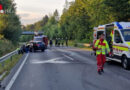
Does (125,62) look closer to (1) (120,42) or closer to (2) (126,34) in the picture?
(1) (120,42)

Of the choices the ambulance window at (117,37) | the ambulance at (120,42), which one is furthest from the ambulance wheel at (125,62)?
the ambulance window at (117,37)

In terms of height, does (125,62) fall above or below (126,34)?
below

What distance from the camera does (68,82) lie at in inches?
365

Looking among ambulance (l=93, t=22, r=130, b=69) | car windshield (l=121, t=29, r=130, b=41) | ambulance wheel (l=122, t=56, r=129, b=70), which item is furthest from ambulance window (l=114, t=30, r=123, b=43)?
ambulance wheel (l=122, t=56, r=129, b=70)

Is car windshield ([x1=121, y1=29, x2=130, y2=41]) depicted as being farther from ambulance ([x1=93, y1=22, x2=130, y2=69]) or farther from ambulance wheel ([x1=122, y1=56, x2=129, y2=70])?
ambulance wheel ([x1=122, y1=56, x2=129, y2=70])

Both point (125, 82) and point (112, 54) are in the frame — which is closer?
point (125, 82)

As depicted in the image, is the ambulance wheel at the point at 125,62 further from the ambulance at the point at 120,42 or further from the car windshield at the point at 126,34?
the car windshield at the point at 126,34

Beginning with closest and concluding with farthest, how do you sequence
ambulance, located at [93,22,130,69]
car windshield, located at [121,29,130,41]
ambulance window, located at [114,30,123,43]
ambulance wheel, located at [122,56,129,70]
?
ambulance wheel, located at [122,56,129,70], ambulance, located at [93,22,130,69], car windshield, located at [121,29,130,41], ambulance window, located at [114,30,123,43]

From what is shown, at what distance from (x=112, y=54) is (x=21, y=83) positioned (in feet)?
24.8

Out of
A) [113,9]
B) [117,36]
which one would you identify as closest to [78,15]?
[113,9]

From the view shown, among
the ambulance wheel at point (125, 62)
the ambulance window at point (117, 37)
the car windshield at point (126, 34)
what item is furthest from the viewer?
the ambulance window at point (117, 37)

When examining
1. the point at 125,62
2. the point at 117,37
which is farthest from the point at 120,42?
the point at 125,62

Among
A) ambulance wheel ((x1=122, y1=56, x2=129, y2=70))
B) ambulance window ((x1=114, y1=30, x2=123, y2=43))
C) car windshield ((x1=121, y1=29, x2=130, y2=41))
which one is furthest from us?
ambulance window ((x1=114, y1=30, x2=123, y2=43))

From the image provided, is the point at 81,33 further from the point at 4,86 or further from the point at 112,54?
the point at 4,86
